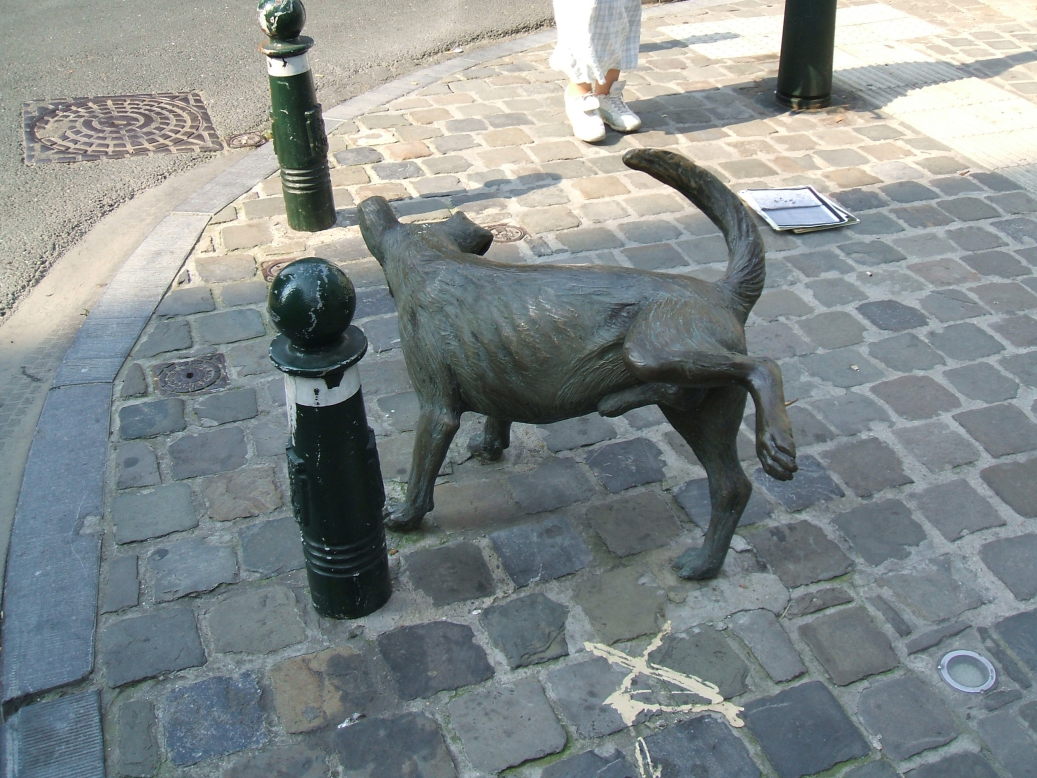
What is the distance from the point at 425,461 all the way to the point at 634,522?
825mm

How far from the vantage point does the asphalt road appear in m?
5.65

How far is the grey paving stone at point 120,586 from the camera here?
3115 millimetres

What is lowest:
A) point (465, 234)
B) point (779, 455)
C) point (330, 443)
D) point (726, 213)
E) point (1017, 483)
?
point (1017, 483)

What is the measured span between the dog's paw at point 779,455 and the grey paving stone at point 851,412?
161cm

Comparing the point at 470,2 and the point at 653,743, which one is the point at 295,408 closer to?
the point at 653,743

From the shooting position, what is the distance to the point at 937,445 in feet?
12.6

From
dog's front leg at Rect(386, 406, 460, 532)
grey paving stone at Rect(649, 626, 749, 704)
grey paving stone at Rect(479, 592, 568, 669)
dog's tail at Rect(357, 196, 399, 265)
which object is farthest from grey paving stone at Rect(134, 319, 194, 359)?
grey paving stone at Rect(649, 626, 749, 704)

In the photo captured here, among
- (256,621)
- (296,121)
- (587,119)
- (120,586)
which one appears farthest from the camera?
(587,119)

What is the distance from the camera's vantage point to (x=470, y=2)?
9.29 meters

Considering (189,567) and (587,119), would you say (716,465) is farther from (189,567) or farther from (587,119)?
(587,119)

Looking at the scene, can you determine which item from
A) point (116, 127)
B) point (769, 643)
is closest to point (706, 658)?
point (769, 643)

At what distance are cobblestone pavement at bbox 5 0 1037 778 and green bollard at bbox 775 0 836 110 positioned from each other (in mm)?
1238

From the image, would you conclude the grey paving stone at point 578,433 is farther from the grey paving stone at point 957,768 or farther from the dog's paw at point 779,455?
the grey paving stone at point 957,768

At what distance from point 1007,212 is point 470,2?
5.56 meters
